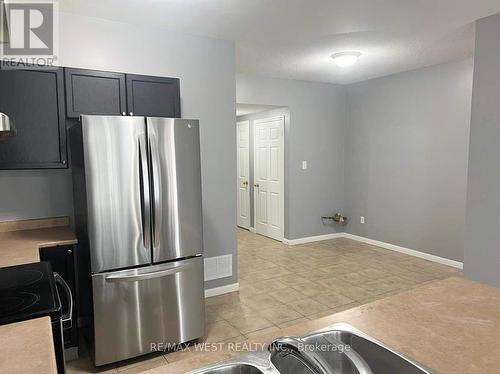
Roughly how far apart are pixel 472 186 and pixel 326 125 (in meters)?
2.92

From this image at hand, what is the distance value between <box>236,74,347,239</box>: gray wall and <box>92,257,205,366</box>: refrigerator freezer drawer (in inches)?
128

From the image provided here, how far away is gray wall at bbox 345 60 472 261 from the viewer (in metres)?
4.46

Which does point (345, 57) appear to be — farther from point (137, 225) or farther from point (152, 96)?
point (137, 225)

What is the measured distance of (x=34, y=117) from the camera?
258cm

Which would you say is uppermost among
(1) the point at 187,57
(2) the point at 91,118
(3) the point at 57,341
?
(1) the point at 187,57

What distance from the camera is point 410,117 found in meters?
4.96

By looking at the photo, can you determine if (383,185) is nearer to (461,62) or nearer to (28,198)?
(461,62)

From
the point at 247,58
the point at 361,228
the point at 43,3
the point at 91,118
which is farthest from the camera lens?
the point at 361,228

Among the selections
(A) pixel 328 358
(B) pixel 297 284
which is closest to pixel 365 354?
(A) pixel 328 358

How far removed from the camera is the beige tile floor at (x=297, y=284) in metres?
2.98

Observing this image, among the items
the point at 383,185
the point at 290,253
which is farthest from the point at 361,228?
the point at 290,253

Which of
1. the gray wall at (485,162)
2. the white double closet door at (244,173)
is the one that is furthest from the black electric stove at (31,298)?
the white double closet door at (244,173)

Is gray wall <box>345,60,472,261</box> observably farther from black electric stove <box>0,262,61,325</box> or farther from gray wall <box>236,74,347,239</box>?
black electric stove <box>0,262,61,325</box>

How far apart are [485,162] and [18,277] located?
11.6ft
